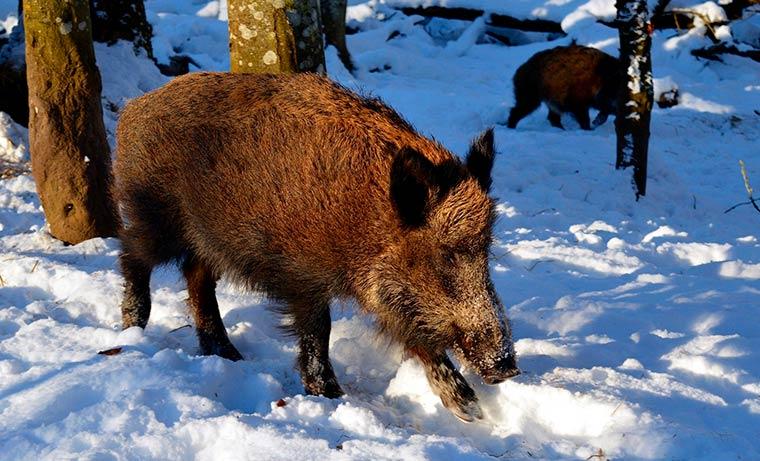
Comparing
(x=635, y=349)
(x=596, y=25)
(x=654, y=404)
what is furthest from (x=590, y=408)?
(x=596, y=25)

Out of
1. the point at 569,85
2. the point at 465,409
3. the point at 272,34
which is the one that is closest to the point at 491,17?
the point at 569,85

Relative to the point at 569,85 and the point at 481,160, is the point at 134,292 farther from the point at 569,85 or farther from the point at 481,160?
the point at 569,85

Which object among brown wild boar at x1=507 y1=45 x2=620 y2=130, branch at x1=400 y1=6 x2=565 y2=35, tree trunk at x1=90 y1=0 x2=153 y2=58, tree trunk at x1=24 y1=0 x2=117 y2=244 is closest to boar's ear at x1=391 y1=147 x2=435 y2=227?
tree trunk at x1=24 y1=0 x2=117 y2=244

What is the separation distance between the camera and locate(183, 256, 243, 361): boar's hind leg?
12.8ft

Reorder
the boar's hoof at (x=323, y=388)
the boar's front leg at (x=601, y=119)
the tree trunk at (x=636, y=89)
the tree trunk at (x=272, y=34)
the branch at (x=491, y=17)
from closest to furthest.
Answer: the boar's hoof at (x=323, y=388), the tree trunk at (x=272, y=34), the tree trunk at (x=636, y=89), the boar's front leg at (x=601, y=119), the branch at (x=491, y=17)

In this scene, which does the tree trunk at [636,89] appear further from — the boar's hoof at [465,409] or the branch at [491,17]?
the branch at [491,17]

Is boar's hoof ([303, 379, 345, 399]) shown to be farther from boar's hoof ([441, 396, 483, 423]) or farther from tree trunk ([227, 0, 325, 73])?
tree trunk ([227, 0, 325, 73])

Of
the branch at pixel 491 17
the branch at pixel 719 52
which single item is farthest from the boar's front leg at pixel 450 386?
the branch at pixel 491 17

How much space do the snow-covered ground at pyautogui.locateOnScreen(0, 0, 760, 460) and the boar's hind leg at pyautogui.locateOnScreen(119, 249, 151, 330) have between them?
0.35 feet

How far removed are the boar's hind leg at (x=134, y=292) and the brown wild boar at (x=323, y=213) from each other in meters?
0.23

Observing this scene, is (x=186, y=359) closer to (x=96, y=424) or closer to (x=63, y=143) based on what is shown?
(x=96, y=424)

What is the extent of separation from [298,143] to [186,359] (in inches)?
40.0

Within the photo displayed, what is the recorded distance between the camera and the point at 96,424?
9.02 feet

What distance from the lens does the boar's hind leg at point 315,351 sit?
136 inches
